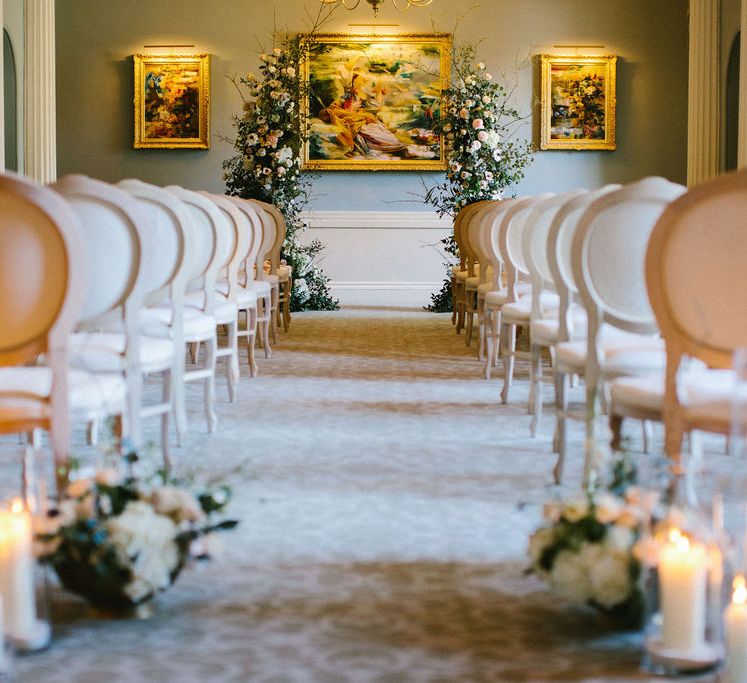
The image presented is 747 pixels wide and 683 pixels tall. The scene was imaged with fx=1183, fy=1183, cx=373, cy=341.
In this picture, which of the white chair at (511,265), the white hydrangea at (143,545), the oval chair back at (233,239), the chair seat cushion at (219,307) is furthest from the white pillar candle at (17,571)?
the oval chair back at (233,239)

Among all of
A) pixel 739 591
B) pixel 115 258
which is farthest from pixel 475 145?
pixel 739 591

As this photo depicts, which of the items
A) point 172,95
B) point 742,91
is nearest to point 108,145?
point 172,95

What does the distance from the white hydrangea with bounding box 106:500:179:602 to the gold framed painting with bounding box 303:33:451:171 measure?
12172 mm

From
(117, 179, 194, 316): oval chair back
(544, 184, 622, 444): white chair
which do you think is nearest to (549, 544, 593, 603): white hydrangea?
(544, 184, 622, 444): white chair

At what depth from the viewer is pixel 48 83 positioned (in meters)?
10.9

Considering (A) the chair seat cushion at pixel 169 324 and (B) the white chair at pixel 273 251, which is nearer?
(A) the chair seat cushion at pixel 169 324

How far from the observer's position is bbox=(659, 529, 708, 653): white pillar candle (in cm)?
236

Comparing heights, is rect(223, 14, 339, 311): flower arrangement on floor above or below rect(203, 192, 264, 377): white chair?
above

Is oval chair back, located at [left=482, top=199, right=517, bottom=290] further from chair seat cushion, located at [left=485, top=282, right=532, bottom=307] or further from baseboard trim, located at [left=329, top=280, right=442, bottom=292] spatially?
baseboard trim, located at [left=329, top=280, right=442, bottom=292]

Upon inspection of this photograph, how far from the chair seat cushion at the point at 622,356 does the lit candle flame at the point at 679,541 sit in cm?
164

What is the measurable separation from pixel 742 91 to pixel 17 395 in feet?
26.7

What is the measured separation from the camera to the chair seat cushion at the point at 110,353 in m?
4.04

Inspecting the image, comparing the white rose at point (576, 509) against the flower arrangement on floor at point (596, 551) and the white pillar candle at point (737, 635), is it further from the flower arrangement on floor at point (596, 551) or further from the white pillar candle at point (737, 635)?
the white pillar candle at point (737, 635)

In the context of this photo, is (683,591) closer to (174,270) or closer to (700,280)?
(700,280)
